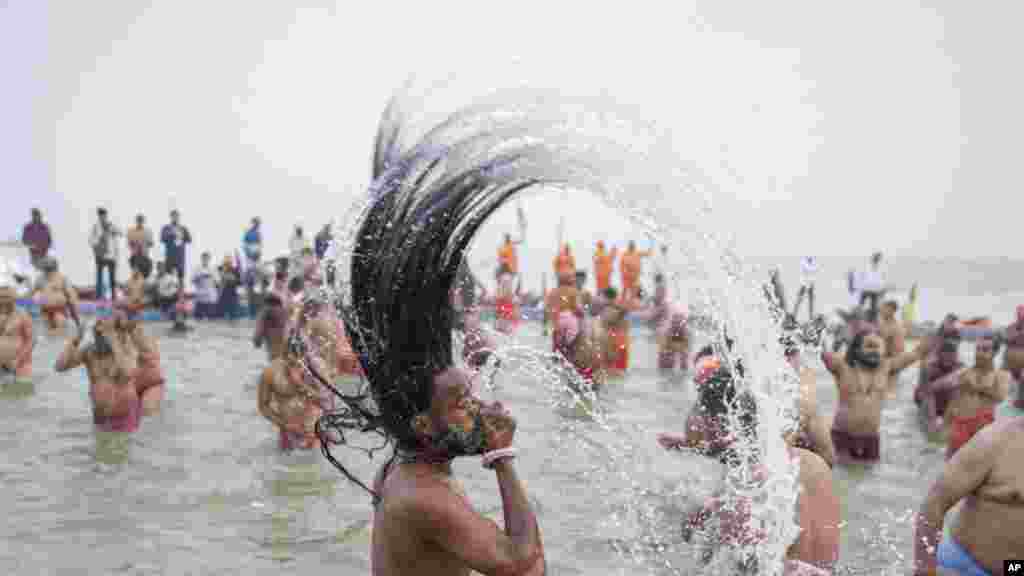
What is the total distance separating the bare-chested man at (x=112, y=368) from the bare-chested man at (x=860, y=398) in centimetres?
572

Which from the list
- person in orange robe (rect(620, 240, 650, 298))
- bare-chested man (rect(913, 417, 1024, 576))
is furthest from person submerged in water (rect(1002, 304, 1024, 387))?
person in orange robe (rect(620, 240, 650, 298))

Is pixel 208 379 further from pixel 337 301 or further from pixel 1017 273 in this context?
pixel 1017 273

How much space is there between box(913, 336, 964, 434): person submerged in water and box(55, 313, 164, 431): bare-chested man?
706 cm

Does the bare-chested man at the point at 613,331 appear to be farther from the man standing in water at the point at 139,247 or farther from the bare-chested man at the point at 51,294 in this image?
the man standing in water at the point at 139,247

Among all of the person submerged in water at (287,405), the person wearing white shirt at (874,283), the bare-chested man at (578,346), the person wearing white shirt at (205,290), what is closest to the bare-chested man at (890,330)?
the bare-chested man at (578,346)

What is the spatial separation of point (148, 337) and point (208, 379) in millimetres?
3164

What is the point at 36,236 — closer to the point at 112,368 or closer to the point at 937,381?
the point at 112,368

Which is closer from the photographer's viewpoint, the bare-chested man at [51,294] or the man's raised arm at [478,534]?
the man's raised arm at [478,534]

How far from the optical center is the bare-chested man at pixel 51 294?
650 inches

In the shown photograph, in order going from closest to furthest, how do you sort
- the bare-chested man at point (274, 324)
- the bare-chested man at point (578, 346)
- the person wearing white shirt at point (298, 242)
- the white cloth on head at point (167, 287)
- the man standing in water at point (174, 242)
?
the bare-chested man at point (274, 324) < the bare-chested man at point (578, 346) < the white cloth on head at point (167, 287) < the person wearing white shirt at point (298, 242) < the man standing in water at point (174, 242)

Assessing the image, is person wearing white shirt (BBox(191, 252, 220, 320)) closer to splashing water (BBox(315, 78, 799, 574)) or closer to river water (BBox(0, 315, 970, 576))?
river water (BBox(0, 315, 970, 576))

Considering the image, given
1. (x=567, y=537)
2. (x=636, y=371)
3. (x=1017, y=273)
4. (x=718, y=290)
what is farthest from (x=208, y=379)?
(x=1017, y=273)

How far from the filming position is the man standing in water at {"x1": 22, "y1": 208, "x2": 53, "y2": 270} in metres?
21.1

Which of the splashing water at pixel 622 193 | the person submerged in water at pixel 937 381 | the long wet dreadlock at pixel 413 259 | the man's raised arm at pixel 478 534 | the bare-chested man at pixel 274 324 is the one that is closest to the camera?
the man's raised arm at pixel 478 534
